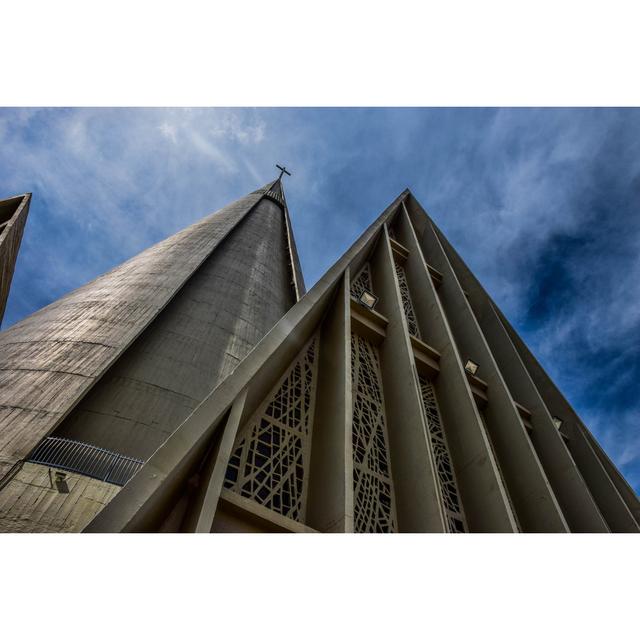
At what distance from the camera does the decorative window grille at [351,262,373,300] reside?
345 inches

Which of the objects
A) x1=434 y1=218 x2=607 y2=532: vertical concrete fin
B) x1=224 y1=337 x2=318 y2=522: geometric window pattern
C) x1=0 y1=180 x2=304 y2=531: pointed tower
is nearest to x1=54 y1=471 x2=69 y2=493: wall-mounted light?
x1=0 y1=180 x2=304 y2=531: pointed tower

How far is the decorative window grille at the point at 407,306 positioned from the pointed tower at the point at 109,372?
3694 millimetres

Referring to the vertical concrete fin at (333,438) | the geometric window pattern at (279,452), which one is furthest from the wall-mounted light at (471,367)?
the geometric window pattern at (279,452)

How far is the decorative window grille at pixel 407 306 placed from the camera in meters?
8.77

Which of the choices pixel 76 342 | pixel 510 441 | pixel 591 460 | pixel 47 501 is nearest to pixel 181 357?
pixel 76 342

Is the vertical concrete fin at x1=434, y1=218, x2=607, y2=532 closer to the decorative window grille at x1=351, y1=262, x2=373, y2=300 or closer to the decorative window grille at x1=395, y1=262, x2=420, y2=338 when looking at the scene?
the decorative window grille at x1=395, y1=262, x2=420, y2=338

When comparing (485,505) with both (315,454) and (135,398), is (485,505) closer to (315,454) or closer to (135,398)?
(315,454)

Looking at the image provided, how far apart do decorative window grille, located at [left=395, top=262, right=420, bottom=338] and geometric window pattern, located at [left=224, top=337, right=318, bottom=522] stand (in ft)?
12.9

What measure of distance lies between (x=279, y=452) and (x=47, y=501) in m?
2.51

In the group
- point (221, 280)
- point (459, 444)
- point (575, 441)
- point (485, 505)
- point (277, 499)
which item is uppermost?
point (221, 280)

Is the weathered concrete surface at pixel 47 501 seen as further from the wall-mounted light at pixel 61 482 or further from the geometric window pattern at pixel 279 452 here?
the geometric window pattern at pixel 279 452

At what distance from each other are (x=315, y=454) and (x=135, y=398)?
316 centimetres

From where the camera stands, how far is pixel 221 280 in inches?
432

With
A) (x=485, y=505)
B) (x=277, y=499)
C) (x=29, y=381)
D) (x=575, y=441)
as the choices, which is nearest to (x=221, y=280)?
(x=29, y=381)
